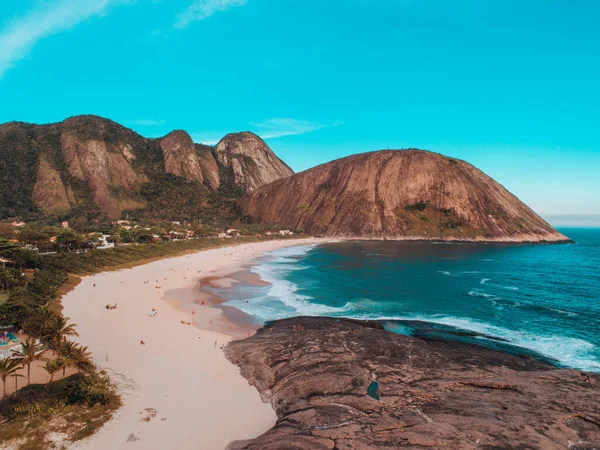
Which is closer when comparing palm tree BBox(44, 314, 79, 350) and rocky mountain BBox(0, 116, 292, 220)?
palm tree BBox(44, 314, 79, 350)

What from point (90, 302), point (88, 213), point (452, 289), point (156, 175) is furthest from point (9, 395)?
point (156, 175)

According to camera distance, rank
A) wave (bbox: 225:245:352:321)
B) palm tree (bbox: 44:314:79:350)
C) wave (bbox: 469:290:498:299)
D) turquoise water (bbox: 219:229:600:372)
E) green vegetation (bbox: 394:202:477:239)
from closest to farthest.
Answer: palm tree (bbox: 44:314:79:350)
turquoise water (bbox: 219:229:600:372)
wave (bbox: 225:245:352:321)
wave (bbox: 469:290:498:299)
green vegetation (bbox: 394:202:477:239)

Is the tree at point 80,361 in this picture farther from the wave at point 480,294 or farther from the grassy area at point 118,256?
the wave at point 480,294

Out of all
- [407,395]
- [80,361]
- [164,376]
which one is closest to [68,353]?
[80,361]

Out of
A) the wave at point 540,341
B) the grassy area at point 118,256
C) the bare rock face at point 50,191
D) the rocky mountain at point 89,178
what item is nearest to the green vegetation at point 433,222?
the grassy area at point 118,256

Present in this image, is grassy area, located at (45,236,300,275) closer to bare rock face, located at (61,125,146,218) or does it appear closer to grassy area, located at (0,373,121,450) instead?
grassy area, located at (0,373,121,450)

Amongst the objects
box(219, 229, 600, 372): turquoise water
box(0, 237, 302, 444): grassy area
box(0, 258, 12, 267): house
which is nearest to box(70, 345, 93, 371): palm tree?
box(0, 237, 302, 444): grassy area

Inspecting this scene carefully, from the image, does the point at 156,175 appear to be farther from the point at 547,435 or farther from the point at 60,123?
the point at 547,435

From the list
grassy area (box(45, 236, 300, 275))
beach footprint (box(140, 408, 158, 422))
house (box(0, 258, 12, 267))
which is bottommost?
beach footprint (box(140, 408, 158, 422))
